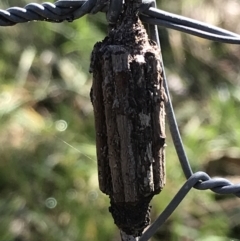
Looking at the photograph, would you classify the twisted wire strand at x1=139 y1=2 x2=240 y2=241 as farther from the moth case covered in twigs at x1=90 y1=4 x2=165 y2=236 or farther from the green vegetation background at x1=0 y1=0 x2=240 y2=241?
the green vegetation background at x1=0 y1=0 x2=240 y2=241

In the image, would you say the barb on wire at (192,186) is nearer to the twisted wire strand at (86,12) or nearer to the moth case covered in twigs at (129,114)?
the moth case covered in twigs at (129,114)

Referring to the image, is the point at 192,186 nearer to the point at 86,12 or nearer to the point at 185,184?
the point at 185,184

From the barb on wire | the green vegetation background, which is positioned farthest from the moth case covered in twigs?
the green vegetation background

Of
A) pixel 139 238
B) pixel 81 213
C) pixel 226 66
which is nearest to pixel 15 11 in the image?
pixel 139 238

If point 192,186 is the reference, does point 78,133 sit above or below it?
below

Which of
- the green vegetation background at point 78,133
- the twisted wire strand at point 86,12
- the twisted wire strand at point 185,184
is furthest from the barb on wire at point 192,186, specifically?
the green vegetation background at point 78,133

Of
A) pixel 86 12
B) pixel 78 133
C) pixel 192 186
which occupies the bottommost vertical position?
pixel 78 133

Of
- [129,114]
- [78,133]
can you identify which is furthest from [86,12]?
[78,133]
